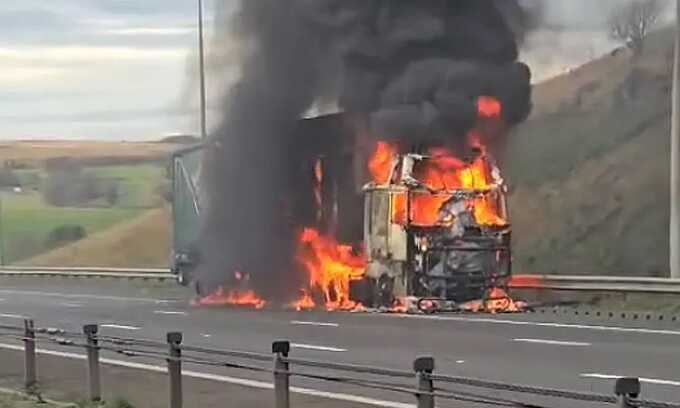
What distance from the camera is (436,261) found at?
867 inches

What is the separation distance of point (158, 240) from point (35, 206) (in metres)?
11.6

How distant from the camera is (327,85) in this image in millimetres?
26734

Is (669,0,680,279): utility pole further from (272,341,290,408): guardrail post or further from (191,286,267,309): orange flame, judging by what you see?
(272,341,290,408): guardrail post

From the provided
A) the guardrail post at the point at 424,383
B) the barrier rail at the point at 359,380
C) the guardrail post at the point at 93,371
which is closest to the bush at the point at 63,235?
the barrier rail at the point at 359,380

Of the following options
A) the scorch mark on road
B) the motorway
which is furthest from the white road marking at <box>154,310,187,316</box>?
the scorch mark on road

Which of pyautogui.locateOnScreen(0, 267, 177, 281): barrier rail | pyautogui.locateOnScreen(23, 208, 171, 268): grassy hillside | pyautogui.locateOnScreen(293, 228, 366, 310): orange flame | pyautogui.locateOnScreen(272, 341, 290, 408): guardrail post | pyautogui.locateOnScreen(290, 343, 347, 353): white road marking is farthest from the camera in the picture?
pyautogui.locateOnScreen(23, 208, 171, 268): grassy hillside

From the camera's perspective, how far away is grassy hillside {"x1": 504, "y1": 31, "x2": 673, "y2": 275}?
33500mm

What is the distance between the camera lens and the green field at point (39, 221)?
66.5 metres

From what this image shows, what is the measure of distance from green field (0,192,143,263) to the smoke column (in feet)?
131

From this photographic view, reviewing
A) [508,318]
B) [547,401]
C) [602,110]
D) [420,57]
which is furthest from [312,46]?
[602,110]

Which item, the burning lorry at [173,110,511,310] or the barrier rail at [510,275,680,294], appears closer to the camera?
the barrier rail at [510,275,680,294]

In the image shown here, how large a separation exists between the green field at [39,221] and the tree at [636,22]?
29294 millimetres

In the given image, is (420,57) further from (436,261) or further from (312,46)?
(436,261)

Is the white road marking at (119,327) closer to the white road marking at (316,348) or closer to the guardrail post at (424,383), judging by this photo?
the white road marking at (316,348)
